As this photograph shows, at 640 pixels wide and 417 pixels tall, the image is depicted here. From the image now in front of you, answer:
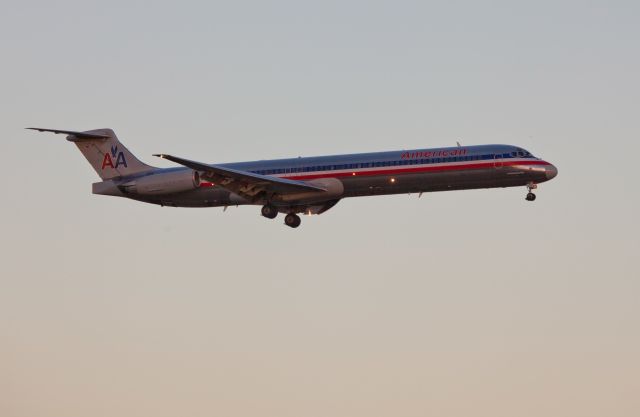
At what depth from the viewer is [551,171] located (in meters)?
58.2

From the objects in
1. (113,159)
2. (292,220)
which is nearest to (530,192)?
(292,220)

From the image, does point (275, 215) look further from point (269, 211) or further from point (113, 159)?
point (113, 159)

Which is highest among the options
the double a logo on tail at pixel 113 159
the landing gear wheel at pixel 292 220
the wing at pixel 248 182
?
the double a logo on tail at pixel 113 159

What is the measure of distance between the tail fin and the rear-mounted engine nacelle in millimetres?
1455

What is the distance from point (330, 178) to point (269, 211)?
3.83 meters

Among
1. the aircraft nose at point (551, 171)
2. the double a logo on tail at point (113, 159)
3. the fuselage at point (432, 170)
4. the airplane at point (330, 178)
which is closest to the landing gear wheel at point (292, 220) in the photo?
the airplane at point (330, 178)

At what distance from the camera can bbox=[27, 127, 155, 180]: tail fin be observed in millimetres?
64812

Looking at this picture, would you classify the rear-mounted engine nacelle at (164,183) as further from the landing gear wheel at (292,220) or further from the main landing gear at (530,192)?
the main landing gear at (530,192)

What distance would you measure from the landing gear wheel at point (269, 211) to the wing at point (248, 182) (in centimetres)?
86

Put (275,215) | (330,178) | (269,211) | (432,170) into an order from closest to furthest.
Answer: (432,170), (330,178), (269,211), (275,215)

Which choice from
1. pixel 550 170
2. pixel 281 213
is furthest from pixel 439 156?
pixel 281 213

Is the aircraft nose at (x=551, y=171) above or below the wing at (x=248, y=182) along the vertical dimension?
above

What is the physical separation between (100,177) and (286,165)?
10.6 meters

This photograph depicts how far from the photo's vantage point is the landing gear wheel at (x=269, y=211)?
60719 mm
